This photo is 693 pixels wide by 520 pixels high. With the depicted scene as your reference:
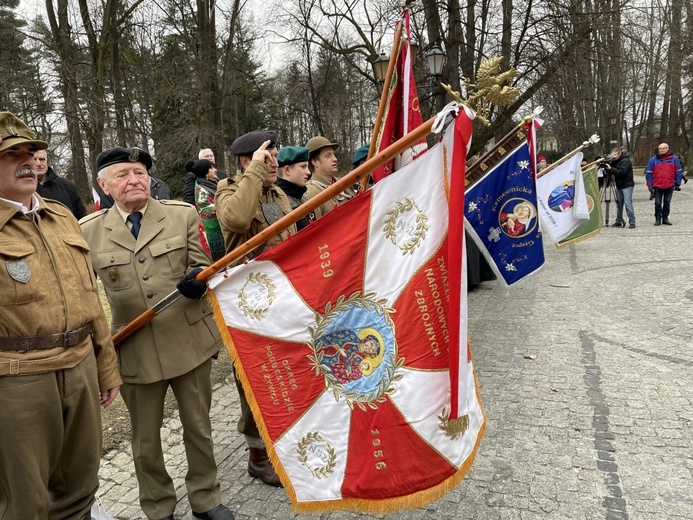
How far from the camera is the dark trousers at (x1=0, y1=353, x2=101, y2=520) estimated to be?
199cm

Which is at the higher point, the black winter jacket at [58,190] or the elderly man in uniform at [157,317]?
the black winter jacket at [58,190]

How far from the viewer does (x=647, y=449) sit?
3252 mm

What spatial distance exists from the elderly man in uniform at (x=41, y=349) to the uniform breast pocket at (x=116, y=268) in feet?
0.51

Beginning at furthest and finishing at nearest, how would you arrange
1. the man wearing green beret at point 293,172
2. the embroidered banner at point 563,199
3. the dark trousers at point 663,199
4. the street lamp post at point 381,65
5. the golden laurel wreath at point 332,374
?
the dark trousers at point 663,199 < the street lamp post at point 381,65 < the embroidered banner at point 563,199 < the man wearing green beret at point 293,172 < the golden laurel wreath at point 332,374

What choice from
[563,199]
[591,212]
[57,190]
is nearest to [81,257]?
[57,190]

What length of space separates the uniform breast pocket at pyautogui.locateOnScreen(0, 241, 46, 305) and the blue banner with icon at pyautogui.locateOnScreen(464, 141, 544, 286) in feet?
10.9

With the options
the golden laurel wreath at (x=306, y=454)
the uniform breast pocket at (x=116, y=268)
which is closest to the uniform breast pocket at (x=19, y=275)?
the uniform breast pocket at (x=116, y=268)

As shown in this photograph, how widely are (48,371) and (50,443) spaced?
1.12ft

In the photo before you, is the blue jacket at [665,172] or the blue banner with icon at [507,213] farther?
the blue jacket at [665,172]

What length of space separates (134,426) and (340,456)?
1.16 meters

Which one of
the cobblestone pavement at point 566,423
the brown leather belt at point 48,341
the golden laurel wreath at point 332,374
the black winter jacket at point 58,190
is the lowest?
the cobblestone pavement at point 566,423

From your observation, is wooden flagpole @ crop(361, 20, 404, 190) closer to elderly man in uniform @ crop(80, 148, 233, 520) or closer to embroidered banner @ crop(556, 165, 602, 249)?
elderly man in uniform @ crop(80, 148, 233, 520)

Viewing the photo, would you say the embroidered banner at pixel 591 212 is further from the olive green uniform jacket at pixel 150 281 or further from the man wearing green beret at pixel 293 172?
the olive green uniform jacket at pixel 150 281

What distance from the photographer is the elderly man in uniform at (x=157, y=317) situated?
98.3 inches
